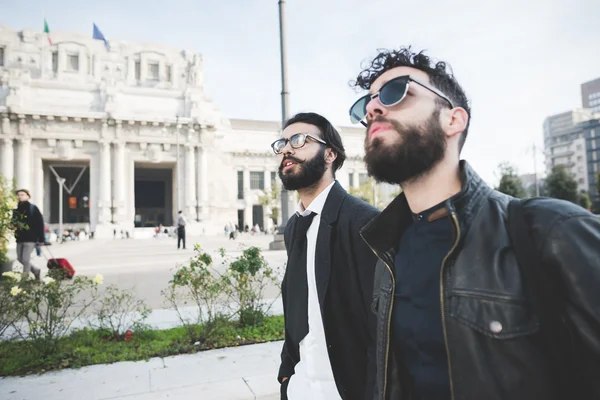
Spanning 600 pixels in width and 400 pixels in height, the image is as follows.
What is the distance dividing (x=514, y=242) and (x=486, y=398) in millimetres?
454

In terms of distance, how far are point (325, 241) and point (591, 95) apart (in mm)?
143421

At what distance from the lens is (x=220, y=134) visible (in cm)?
5600

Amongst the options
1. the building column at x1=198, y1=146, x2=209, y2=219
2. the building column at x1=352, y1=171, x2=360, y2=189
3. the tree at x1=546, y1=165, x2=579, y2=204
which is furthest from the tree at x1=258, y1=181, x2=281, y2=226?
the tree at x1=546, y1=165, x2=579, y2=204

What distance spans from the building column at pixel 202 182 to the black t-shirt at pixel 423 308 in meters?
47.3

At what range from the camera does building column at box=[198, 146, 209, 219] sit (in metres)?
47.2

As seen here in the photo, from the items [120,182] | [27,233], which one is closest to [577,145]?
[120,182]

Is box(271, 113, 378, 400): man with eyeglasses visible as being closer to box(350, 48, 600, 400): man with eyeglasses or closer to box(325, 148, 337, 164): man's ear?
box(325, 148, 337, 164): man's ear

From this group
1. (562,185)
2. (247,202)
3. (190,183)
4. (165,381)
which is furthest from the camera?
(247,202)

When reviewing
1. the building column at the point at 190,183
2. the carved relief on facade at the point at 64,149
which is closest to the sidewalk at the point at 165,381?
the building column at the point at 190,183

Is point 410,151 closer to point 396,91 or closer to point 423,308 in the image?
point 396,91

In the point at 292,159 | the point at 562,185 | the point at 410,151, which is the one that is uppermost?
the point at 562,185

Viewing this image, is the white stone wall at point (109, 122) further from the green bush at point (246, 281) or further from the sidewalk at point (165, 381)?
the sidewalk at point (165, 381)

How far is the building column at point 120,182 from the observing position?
43938mm

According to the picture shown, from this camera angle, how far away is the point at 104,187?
43.9 m
